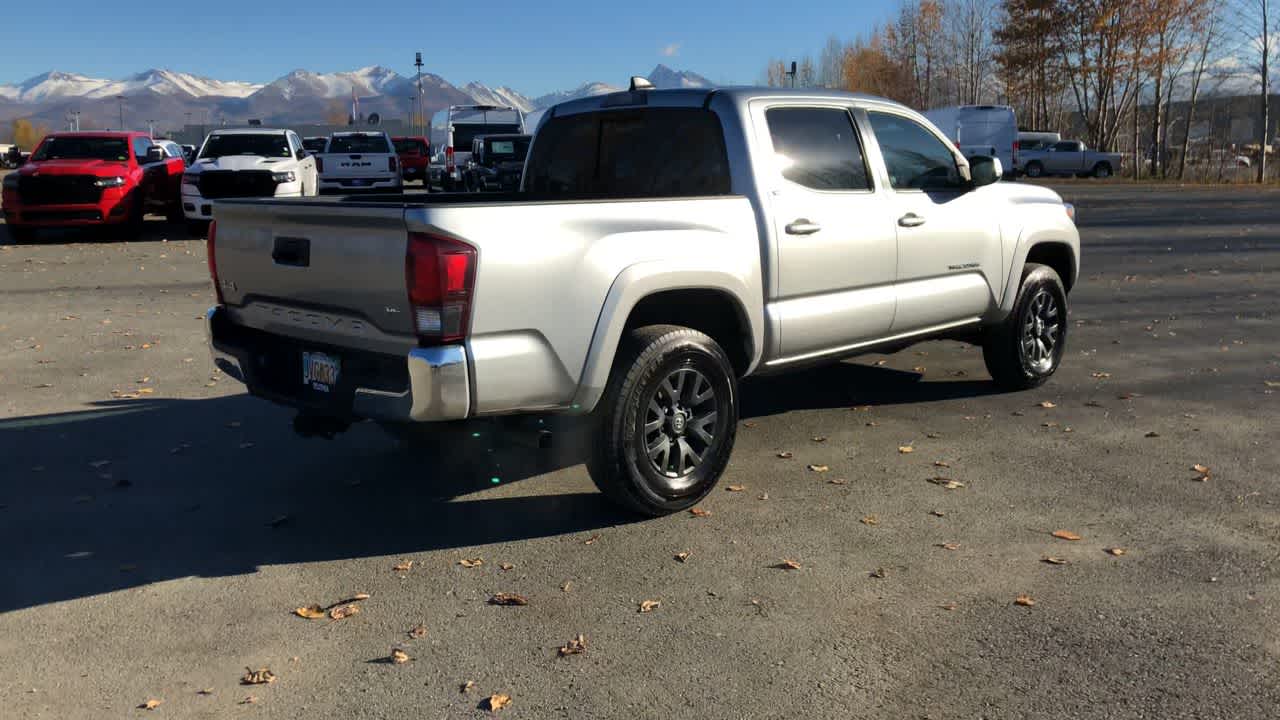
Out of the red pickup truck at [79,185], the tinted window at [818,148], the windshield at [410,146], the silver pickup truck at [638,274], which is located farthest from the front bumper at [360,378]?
the windshield at [410,146]

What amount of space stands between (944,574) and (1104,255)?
46.6 feet

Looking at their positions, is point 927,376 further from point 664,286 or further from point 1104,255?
point 1104,255

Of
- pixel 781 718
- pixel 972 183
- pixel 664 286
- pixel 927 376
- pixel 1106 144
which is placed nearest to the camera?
pixel 781 718

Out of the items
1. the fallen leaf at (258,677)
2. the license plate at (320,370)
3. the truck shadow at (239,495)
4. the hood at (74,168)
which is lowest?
the fallen leaf at (258,677)

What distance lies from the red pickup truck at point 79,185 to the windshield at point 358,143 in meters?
7.08

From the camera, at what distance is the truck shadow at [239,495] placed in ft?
15.6

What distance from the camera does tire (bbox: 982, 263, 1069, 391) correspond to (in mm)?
7469

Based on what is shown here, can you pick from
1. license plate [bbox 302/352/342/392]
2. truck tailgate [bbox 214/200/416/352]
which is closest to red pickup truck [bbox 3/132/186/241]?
truck tailgate [bbox 214/200/416/352]

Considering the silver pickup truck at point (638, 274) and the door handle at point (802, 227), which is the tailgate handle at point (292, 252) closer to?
the silver pickup truck at point (638, 274)

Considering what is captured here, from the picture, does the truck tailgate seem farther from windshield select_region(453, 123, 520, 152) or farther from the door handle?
windshield select_region(453, 123, 520, 152)

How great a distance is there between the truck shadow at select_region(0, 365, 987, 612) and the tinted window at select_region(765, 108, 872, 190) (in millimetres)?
1792

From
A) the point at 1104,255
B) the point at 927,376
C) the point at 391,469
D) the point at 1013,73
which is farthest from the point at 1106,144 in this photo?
the point at 391,469

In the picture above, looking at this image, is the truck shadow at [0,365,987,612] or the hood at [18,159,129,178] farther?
the hood at [18,159,129,178]

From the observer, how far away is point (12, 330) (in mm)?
10430
